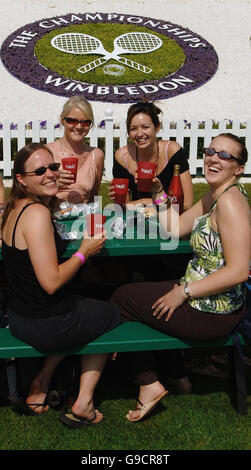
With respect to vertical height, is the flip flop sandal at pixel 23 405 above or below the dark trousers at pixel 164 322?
below

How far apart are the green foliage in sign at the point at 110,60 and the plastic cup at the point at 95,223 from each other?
33.8 ft

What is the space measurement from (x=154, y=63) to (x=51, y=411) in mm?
11751

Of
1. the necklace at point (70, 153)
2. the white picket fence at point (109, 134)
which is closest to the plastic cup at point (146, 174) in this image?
the necklace at point (70, 153)

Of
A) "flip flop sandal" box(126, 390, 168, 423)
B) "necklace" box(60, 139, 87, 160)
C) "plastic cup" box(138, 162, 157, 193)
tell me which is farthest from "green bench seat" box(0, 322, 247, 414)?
"necklace" box(60, 139, 87, 160)

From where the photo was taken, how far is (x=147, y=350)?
3543mm

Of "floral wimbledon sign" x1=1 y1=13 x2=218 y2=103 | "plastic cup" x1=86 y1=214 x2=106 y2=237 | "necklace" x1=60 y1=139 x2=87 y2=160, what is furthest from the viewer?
"floral wimbledon sign" x1=1 y1=13 x2=218 y2=103

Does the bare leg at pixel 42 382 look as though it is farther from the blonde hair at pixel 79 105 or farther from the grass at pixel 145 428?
the blonde hair at pixel 79 105

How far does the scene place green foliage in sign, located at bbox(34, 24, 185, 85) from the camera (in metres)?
13.4

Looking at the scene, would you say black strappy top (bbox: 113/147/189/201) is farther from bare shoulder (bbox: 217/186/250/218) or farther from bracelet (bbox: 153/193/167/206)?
bare shoulder (bbox: 217/186/250/218)

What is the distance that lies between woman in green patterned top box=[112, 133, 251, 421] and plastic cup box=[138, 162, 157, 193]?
0.54 meters

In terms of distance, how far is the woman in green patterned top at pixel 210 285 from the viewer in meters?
3.15

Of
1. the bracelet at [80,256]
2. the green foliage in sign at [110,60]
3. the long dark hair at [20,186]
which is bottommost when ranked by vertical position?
the bracelet at [80,256]

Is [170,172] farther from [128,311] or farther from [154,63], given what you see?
[154,63]
